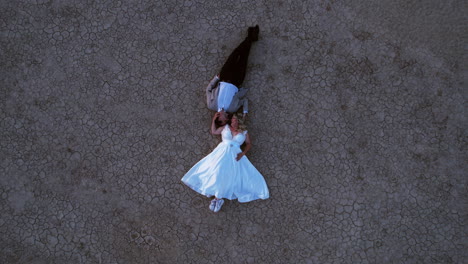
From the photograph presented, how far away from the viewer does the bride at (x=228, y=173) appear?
473 cm

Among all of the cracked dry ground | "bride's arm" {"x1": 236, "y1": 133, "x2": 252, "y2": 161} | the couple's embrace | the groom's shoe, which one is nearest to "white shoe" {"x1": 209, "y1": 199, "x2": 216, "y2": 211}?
the couple's embrace

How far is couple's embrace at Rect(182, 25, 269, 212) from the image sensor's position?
474 cm

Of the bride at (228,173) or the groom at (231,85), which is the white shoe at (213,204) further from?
the groom at (231,85)

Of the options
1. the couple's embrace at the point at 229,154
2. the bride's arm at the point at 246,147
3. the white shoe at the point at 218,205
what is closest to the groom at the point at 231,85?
the couple's embrace at the point at 229,154

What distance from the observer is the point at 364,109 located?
5.16m

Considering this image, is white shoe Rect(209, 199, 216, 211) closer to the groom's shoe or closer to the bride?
the bride

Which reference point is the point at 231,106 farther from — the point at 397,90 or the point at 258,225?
the point at 397,90

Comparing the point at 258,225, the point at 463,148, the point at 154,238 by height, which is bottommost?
the point at 154,238

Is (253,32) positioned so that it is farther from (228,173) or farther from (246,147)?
(228,173)

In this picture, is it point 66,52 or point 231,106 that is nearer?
point 231,106

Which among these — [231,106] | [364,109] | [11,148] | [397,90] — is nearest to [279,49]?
[231,106]

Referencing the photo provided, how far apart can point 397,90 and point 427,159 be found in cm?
125

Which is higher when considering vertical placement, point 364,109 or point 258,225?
point 364,109

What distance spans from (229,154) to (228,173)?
0.96ft
